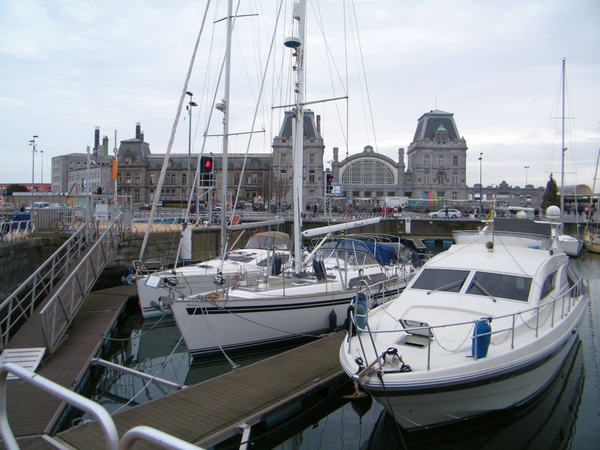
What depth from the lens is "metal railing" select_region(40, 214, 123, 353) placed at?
10.8 meters

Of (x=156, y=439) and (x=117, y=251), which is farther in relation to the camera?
(x=117, y=251)

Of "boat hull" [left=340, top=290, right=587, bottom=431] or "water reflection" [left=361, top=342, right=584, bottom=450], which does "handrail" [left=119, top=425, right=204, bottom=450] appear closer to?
"boat hull" [left=340, top=290, right=587, bottom=431]

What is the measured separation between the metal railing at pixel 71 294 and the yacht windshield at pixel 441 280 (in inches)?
338

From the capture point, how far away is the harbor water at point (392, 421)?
8.26 metres

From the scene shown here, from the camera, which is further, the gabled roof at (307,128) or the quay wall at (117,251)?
the gabled roof at (307,128)

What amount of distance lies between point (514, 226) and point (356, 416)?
25.7ft

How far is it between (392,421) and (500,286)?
3699 millimetres

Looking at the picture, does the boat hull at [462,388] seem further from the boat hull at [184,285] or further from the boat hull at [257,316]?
the boat hull at [184,285]

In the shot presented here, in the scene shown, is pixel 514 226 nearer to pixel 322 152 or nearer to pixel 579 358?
pixel 579 358

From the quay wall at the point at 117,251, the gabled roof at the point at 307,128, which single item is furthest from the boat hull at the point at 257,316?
the gabled roof at the point at 307,128

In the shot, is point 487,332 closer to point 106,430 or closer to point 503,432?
point 503,432

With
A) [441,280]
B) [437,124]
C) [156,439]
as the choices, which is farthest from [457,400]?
[437,124]

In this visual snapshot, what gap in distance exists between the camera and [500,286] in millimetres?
9875

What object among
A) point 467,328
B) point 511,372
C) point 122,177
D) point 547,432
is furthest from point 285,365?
point 122,177
